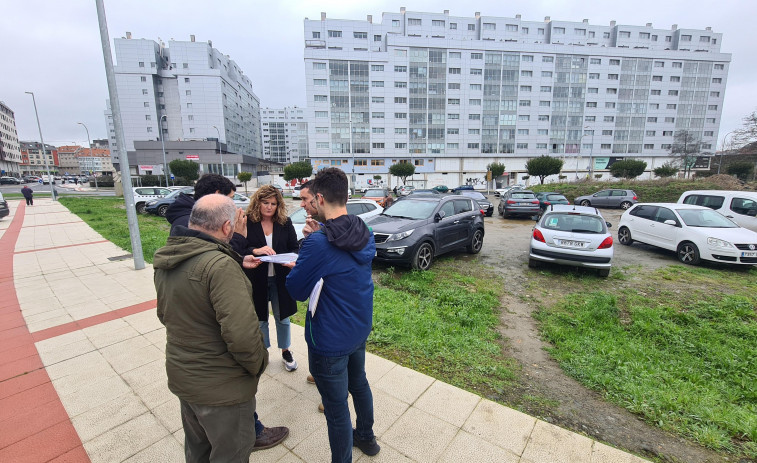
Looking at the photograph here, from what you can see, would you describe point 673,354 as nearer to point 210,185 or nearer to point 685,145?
point 210,185

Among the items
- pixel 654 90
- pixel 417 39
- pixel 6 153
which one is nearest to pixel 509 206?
pixel 417 39

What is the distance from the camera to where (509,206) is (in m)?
17.8

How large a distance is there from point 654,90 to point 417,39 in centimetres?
4805

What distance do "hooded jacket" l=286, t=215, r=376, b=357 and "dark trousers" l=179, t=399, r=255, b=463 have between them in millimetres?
506

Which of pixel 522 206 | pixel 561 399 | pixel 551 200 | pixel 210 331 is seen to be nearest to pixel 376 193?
pixel 522 206

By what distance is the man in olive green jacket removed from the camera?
4.98 ft

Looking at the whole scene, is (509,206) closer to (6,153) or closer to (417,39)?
(417,39)

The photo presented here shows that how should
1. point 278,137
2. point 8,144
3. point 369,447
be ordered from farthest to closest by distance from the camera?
point 278,137
point 8,144
point 369,447

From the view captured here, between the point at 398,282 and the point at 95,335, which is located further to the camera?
the point at 398,282

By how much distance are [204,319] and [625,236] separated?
1285 centimetres

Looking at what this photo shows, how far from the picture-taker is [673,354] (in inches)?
152

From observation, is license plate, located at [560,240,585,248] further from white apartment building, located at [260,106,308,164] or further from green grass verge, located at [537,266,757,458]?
white apartment building, located at [260,106,308,164]

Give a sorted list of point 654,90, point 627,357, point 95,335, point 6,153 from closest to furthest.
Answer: point 627,357
point 95,335
point 654,90
point 6,153

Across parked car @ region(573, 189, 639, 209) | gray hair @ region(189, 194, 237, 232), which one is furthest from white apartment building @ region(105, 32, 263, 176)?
gray hair @ region(189, 194, 237, 232)
